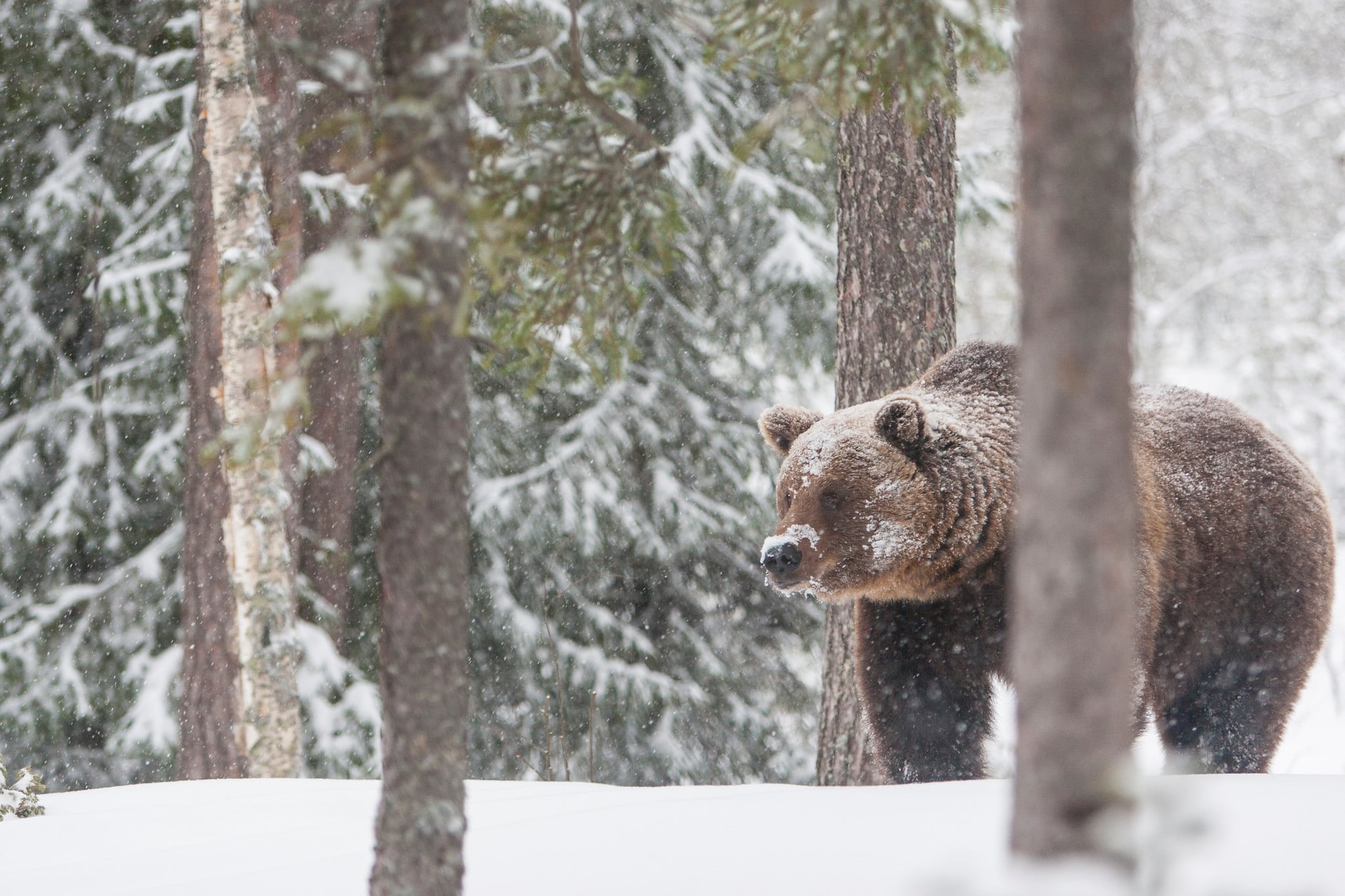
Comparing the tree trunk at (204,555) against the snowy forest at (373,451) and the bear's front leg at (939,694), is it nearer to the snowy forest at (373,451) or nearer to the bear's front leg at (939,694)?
the snowy forest at (373,451)

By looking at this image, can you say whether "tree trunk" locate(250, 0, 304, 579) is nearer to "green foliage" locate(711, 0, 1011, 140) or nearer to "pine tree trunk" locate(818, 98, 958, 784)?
"pine tree trunk" locate(818, 98, 958, 784)

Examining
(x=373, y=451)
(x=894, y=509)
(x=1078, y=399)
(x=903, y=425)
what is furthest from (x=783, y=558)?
(x=373, y=451)

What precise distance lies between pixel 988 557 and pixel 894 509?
0.37 meters

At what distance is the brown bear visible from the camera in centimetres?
424

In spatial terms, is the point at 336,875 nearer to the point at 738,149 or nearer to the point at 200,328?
the point at 738,149

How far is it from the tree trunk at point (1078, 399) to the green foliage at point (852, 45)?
3.67ft

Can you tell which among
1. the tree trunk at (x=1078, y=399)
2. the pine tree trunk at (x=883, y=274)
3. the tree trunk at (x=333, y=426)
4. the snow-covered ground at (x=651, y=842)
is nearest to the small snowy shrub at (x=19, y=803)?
the snow-covered ground at (x=651, y=842)

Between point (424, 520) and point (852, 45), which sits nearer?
point (424, 520)

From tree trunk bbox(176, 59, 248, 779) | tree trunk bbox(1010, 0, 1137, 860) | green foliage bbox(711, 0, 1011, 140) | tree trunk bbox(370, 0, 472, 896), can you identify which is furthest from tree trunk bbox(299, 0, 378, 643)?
tree trunk bbox(1010, 0, 1137, 860)

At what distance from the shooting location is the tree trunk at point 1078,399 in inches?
65.0

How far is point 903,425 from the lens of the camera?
14.0 feet

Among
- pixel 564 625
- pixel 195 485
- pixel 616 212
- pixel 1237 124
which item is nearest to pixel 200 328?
pixel 195 485

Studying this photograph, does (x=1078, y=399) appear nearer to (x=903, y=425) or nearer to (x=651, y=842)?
(x=651, y=842)

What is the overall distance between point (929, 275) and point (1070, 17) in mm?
3781
